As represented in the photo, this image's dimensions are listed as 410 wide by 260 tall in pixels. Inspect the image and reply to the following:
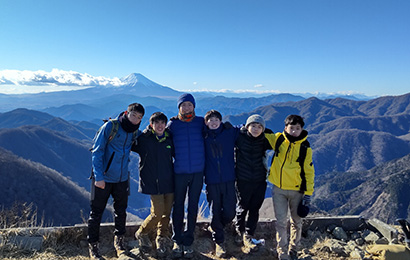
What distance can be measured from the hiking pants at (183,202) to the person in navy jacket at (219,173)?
0.19 meters

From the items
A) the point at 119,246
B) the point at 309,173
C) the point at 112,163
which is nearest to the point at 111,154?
the point at 112,163

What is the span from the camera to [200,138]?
13.8 ft

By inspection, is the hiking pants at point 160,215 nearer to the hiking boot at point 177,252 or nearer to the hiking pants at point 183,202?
the hiking pants at point 183,202

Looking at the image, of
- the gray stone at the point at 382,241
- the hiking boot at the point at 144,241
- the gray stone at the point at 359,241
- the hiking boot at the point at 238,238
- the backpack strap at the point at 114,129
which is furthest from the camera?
the gray stone at the point at 359,241

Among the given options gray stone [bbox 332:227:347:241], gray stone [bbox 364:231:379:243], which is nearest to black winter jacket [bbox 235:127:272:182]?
gray stone [bbox 332:227:347:241]

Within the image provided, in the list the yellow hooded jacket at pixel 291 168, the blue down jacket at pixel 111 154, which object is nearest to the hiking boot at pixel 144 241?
the blue down jacket at pixel 111 154

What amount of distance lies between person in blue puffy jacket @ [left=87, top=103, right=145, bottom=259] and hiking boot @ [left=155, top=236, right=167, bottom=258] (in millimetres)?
547

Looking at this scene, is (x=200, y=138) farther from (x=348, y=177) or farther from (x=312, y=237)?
(x=348, y=177)

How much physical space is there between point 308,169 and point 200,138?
177 centimetres

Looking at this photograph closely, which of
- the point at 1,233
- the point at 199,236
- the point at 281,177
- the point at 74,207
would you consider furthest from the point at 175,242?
the point at 74,207

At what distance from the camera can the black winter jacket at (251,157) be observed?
4.27 metres

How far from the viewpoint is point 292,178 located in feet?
13.5

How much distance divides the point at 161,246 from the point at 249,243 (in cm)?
146

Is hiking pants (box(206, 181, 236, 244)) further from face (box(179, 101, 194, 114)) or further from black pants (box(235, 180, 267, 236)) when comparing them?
face (box(179, 101, 194, 114))
